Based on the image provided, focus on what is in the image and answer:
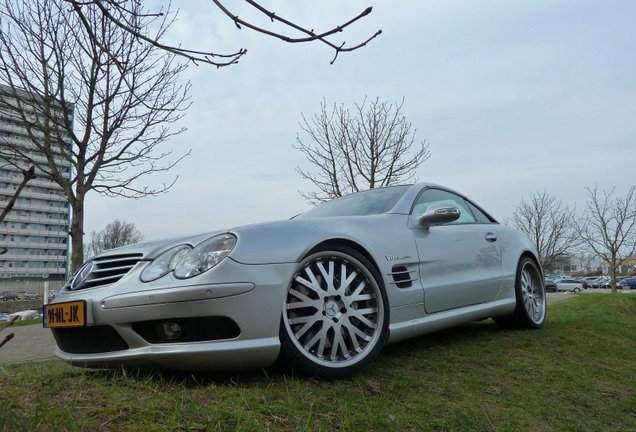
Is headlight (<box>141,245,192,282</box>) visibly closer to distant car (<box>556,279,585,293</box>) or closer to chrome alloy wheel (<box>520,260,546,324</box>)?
chrome alloy wheel (<box>520,260,546,324</box>)

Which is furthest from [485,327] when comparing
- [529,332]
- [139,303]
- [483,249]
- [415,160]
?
[415,160]

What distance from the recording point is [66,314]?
2662 mm

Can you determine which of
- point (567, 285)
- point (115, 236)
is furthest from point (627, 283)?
point (115, 236)

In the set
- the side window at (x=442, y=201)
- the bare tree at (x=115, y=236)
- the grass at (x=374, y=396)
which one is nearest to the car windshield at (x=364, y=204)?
the side window at (x=442, y=201)

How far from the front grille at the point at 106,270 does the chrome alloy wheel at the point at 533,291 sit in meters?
3.37

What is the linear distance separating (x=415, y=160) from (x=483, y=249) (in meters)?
9.44

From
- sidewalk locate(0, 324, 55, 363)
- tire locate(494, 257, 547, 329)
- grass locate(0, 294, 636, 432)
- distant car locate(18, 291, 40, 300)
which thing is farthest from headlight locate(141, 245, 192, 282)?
distant car locate(18, 291, 40, 300)

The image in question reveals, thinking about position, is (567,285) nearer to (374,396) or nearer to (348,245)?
(348,245)

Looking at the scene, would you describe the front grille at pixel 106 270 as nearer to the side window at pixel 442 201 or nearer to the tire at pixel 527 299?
the side window at pixel 442 201

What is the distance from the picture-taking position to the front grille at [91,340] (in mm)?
2518

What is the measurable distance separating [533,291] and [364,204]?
6.76 feet

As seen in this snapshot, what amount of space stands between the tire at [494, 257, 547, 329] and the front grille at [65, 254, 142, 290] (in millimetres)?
3232

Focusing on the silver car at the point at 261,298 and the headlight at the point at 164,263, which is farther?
the headlight at the point at 164,263

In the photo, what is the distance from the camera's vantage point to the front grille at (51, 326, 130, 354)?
2.52m
